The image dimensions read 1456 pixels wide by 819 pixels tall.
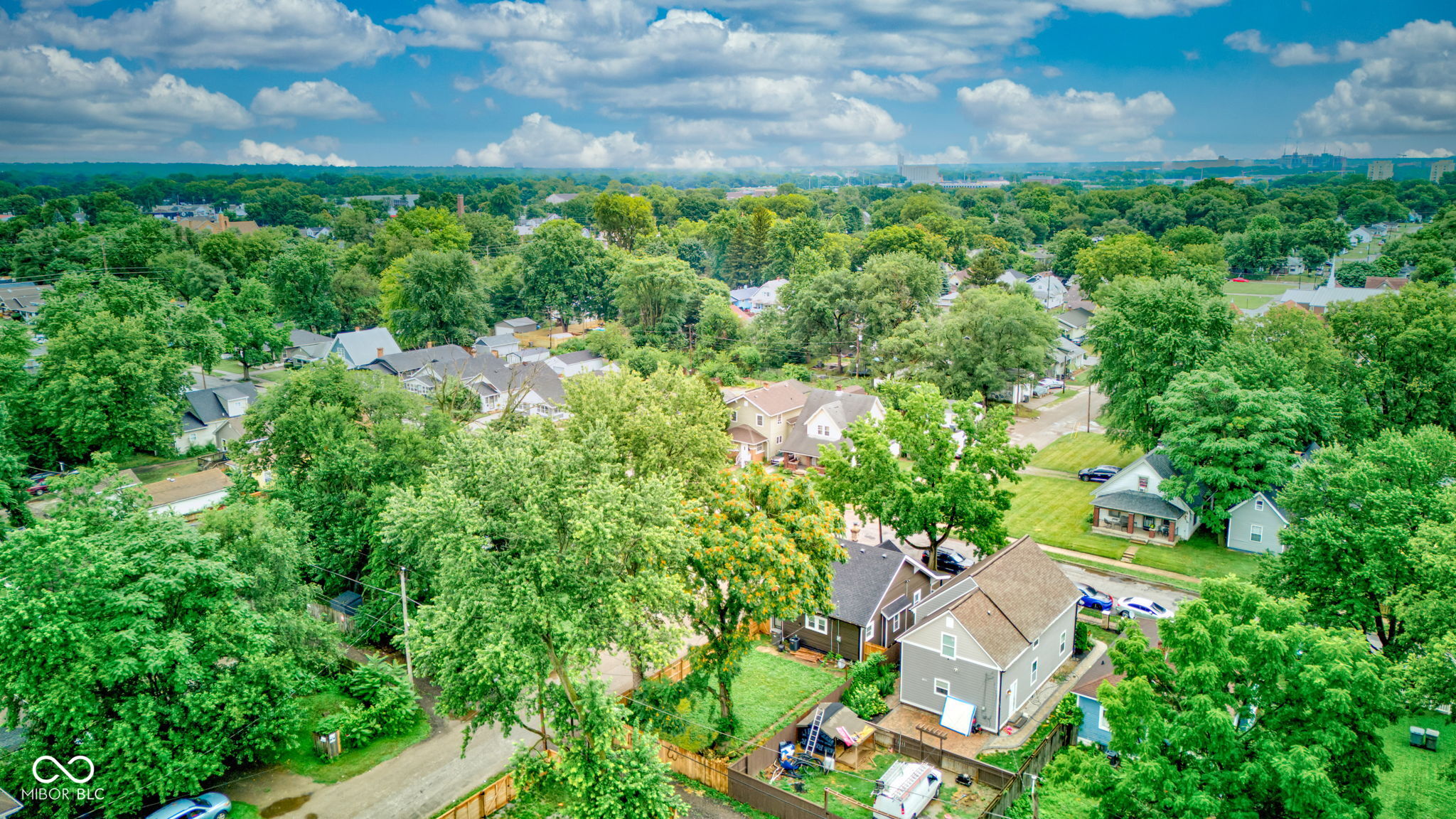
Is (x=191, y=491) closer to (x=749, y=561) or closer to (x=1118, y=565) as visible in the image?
(x=749, y=561)

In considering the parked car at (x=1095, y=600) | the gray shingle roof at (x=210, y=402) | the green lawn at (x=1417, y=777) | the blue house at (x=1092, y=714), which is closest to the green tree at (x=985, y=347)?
the parked car at (x=1095, y=600)

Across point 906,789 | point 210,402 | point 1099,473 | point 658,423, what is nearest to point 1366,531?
point 906,789

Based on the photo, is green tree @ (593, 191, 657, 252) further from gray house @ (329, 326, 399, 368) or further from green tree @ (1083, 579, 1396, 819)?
green tree @ (1083, 579, 1396, 819)

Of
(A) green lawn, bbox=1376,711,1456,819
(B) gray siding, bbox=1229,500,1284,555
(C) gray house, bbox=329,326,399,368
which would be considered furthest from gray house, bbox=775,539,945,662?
(C) gray house, bbox=329,326,399,368

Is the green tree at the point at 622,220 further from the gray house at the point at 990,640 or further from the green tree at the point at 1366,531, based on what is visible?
the green tree at the point at 1366,531

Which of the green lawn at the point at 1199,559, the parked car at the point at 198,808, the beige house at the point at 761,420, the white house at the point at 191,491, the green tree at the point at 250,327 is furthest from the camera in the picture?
the green tree at the point at 250,327
